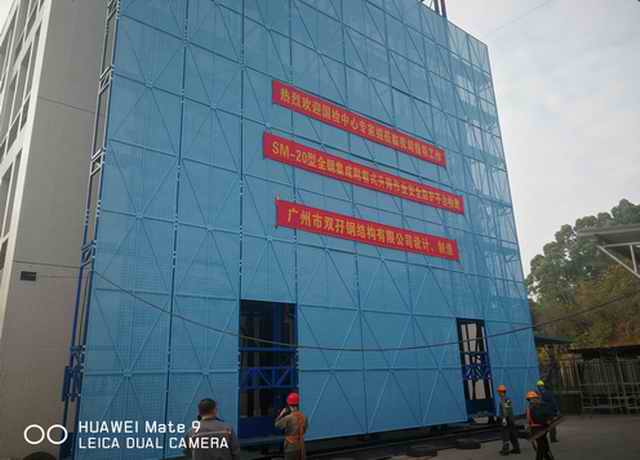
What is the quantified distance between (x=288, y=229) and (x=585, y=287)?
33236 mm

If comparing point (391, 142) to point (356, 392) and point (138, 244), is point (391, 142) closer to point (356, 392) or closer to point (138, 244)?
point (356, 392)

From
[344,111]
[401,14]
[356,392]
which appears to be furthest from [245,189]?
[401,14]

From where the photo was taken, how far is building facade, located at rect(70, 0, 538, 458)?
31.7ft

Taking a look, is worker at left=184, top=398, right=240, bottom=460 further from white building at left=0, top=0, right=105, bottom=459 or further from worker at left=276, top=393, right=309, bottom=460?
white building at left=0, top=0, right=105, bottom=459

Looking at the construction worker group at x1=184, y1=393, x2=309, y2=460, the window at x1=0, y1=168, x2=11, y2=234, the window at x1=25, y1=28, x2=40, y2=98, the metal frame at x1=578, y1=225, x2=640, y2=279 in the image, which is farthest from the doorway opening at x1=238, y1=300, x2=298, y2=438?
the metal frame at x1=578, y1=225, x2=640, y2=279

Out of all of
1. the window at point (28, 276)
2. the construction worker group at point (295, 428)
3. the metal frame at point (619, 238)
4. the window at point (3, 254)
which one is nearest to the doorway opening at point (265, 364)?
the construction worker group at point (295, 428)

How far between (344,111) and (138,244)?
7.91m

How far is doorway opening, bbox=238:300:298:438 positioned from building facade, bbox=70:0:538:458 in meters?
0.07

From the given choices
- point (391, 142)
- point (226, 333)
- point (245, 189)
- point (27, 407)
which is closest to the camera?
point (27, 407)

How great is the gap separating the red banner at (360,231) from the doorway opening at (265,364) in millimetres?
2233

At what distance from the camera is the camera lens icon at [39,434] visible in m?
9.54

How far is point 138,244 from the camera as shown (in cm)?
980

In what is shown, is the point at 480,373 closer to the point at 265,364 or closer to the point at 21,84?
the point at 265,364

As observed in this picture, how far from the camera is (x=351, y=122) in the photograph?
1495cm
